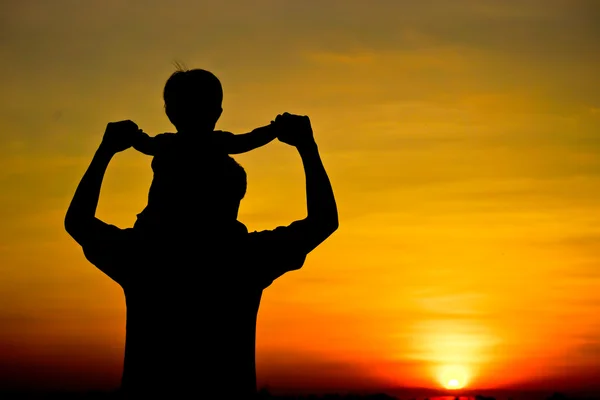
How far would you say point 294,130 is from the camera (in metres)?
5.31

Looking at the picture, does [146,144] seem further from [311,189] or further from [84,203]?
[311,189]

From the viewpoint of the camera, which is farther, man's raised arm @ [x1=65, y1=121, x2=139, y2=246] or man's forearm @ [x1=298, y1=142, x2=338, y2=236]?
man's forearm @ [x1=298, y1=142, x2=338, y2=236]

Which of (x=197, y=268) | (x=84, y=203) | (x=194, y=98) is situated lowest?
(x=197, y=268)

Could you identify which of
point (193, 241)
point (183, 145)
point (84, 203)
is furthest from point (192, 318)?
point (183, 145)

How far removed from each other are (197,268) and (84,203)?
2.15 feet

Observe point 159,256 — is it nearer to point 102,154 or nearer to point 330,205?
point 102,154

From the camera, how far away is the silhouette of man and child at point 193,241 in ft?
16.5

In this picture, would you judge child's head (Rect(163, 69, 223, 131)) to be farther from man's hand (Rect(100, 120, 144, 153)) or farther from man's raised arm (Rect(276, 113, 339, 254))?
man's raised arm (Rect(276, 113, 339, 254))

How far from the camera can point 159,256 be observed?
520 centimetres

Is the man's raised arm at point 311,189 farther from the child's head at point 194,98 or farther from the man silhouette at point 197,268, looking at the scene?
the child's head at point 194,98

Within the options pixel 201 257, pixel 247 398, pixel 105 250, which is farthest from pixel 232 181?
pixel 247 398

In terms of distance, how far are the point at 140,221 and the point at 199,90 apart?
0.74 m

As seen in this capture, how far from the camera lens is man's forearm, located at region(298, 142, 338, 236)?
17.3 feet

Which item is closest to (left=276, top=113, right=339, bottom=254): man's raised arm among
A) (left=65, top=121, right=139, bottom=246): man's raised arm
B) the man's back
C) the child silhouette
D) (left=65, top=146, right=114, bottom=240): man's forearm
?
the child silhouette
